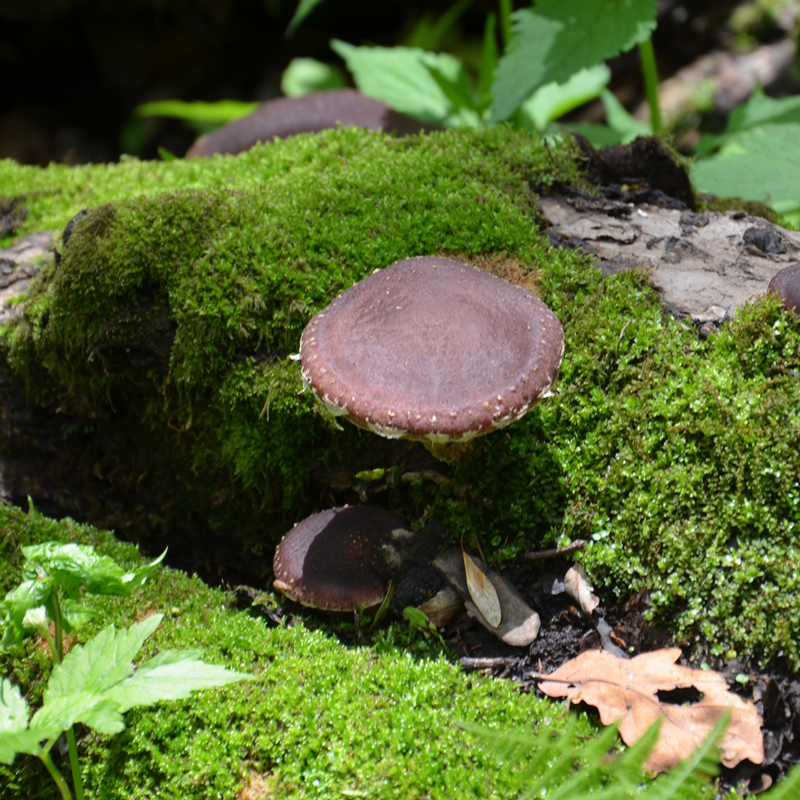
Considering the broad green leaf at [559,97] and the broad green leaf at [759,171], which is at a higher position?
the broad green leaf at [759,171]

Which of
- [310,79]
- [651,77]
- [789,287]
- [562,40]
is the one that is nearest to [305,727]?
[789,287]

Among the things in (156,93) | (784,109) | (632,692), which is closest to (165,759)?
(632,692)

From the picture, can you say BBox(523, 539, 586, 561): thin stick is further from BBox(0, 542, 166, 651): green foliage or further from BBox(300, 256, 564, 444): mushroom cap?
BBox(0, 542, 166, 651): green foliage

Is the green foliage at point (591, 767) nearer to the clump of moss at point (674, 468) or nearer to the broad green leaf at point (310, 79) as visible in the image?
the clump of moss at point (674, 468)

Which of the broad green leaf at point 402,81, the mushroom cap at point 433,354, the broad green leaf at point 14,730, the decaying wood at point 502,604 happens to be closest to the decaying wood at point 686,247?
the mushroom cap at point 433,354

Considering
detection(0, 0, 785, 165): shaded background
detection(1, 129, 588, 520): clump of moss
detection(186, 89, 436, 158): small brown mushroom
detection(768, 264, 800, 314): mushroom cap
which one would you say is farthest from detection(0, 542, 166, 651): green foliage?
detection(0, 0, 785, 165): shaded background

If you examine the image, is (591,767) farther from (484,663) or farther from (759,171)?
(759,171)
